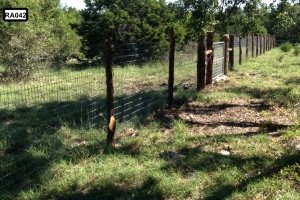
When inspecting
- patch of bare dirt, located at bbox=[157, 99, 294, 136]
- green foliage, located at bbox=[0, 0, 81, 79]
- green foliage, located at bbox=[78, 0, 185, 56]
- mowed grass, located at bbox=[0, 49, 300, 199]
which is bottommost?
mowed grass, located at bbox=[0, 49, 300, 199]

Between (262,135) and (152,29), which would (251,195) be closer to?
(262,135)

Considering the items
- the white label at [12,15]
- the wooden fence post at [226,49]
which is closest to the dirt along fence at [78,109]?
the wooden fence post at [226,49]

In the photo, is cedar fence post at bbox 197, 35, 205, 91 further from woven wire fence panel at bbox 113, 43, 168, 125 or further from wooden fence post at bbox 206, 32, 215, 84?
woven wire fence panel at bbox 113, 43, 168, 125

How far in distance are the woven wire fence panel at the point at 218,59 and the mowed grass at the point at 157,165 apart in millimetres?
5082

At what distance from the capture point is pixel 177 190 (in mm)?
3389

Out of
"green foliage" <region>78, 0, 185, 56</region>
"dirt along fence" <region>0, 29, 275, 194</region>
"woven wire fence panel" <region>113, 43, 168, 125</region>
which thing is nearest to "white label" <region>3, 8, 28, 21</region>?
"dirt along fence" <region>0, 29, 275, 194</region>

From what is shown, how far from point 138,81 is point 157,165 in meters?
6.48

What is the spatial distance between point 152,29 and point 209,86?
747 centimetres

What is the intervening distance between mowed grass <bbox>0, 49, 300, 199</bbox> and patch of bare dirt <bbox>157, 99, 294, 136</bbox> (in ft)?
0.78

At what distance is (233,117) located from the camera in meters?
6.10

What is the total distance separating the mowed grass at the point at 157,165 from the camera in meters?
3.36

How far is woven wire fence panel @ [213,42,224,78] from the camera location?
10182 mm

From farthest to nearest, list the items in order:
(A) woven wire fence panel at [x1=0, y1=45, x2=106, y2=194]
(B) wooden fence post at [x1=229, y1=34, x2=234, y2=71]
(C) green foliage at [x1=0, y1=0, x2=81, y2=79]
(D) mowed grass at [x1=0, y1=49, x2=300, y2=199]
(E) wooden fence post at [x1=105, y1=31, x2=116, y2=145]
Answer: (B) wooden fence post at [x1=229, y1=34, x2=234, y2=71] → (C) green foliage at [x1=0, y1=0, x2=81, y2=79] → (E) wooden fence post at [x1=105, y1=31, x2=116, y2=145] → (A) woven wire fence panel at [x1=0, y1=45, x2=106, y2=194] → (D) mowed grass at [x1=0, y1=49, x2=300, y2=199]

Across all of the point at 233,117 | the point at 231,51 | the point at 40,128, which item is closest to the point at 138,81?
the point at 231,51
